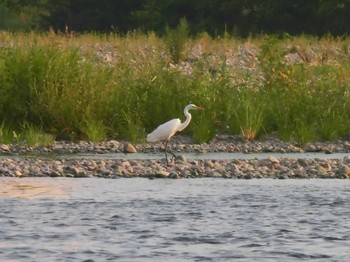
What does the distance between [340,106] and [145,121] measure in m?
3.71

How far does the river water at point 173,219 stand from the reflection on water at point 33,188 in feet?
0.04

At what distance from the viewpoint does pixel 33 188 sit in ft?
59.3

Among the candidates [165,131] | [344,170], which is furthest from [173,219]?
[165,131]

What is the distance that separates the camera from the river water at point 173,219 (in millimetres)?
13211

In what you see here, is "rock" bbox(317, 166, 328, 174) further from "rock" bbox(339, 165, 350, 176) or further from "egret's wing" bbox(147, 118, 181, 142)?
"egret's wing" bbox(147, 118, 181, 142)

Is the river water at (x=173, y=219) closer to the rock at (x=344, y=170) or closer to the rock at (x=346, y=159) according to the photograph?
the rock at (x=344, y=170)

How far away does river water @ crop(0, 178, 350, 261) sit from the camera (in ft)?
43.3

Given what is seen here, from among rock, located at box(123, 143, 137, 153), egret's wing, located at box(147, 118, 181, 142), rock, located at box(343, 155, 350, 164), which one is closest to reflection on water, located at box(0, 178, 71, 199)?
egret's wing, located at box(147, 118, 181, 142)

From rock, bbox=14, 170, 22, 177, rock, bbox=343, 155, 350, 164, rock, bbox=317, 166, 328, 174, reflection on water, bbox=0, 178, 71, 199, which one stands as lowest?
rock, bbox=343, 155, 350, 164

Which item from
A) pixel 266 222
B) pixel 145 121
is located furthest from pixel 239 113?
pixel 266 222

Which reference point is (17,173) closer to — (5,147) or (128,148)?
(5,147)

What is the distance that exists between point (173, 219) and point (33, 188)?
10.8 feet

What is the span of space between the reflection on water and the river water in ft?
0.04

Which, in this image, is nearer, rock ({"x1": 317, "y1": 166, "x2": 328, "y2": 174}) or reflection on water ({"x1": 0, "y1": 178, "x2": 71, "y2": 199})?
reflection on water ({"x1": 0, "y1": 178, "x2": 71, "y2": 199})
